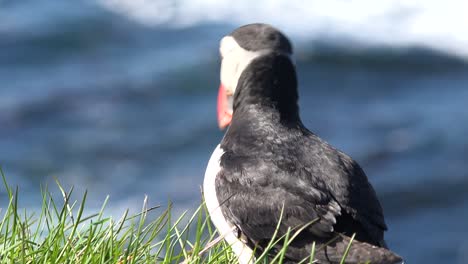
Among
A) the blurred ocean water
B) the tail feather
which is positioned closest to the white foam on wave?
the blurred ocean water

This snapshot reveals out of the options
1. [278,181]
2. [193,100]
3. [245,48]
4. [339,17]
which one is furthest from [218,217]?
[339,17]

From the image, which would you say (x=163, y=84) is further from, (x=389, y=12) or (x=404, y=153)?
(x=389, y=12)

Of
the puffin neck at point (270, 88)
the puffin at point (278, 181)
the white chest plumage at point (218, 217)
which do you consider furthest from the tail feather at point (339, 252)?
the puffin neck at point (270, 88)

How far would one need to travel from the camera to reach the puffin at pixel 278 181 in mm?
4559

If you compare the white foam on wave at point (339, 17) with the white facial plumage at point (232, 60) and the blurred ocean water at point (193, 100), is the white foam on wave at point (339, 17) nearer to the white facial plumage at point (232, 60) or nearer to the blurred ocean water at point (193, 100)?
the blurred ocean water at point (193, 100)

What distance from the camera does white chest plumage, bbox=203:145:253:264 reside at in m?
4.82

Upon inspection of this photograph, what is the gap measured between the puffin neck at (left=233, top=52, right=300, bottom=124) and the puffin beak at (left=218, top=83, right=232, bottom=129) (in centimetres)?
31

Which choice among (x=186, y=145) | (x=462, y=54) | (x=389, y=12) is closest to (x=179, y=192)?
(x=186, y=145)

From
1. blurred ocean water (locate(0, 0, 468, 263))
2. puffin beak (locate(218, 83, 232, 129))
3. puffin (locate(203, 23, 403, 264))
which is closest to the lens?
puffin (locate(203, 23, 403, 264))

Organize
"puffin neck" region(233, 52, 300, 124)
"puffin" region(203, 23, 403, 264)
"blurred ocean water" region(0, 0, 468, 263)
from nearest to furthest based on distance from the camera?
"puffin" region(203, 23, 403, 264) < "puffin neck" region(233, 52, 300, 124) < "blurred ocean water" region(0, 0, 468, 263)

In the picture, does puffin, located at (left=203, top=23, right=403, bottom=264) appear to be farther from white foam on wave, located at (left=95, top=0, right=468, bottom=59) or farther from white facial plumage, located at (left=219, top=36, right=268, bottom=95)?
white foam on wave, located at (left=95, top=0, right=468, bottom=59)

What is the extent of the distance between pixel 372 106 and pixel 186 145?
2722 millimetres

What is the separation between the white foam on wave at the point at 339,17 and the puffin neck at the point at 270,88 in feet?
40.4

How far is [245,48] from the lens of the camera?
5.32 metres
